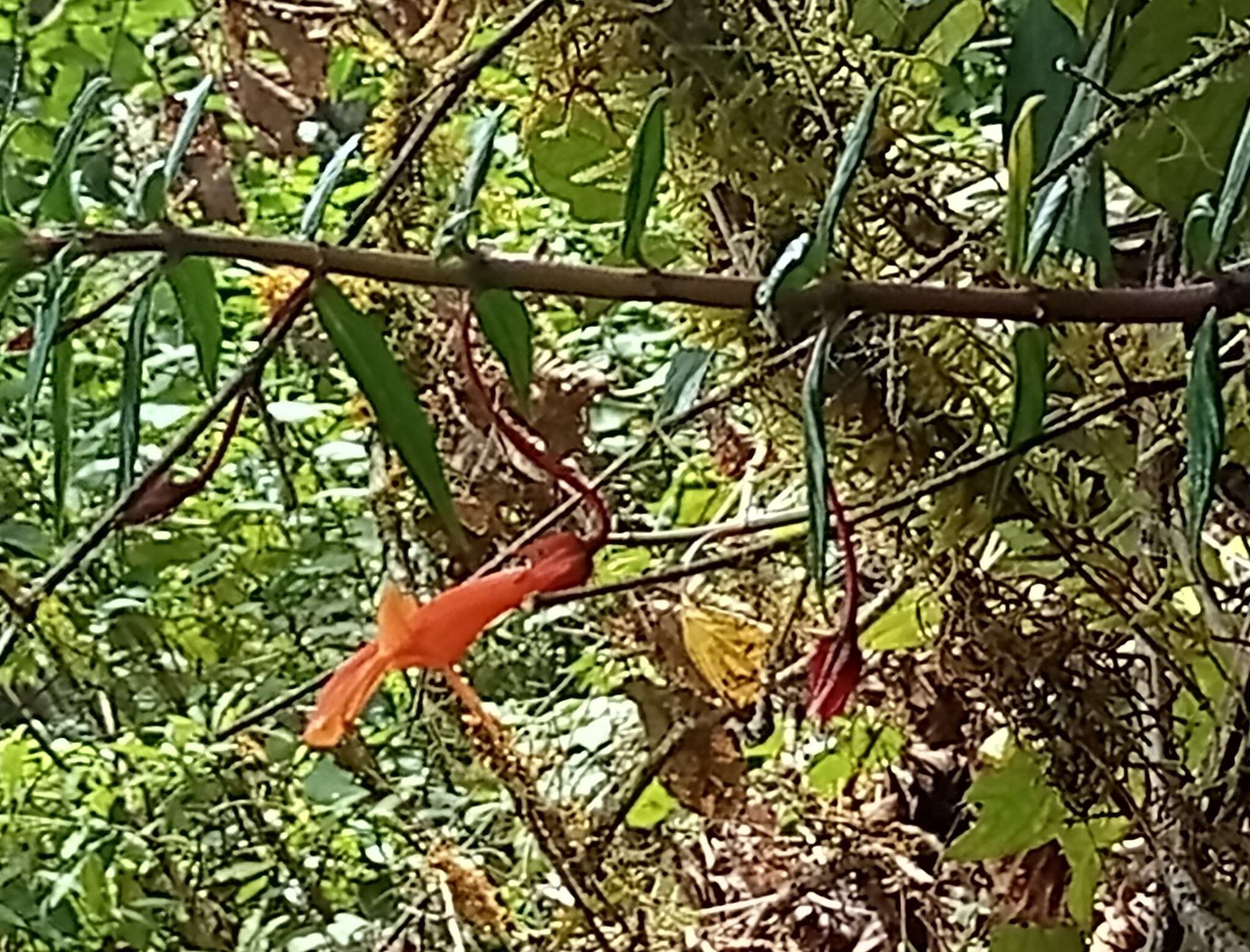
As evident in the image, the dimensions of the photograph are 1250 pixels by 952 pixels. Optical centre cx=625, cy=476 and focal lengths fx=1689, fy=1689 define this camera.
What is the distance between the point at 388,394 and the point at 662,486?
530mm

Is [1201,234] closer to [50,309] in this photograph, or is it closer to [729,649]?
[50,309]

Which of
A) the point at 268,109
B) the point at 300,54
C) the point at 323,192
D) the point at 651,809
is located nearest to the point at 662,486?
the point at 651,809

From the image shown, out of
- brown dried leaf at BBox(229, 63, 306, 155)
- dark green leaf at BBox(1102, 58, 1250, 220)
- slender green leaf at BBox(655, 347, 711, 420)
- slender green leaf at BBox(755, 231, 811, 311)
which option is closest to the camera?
slender green leaf at BBox(755, 231, 811, 311)

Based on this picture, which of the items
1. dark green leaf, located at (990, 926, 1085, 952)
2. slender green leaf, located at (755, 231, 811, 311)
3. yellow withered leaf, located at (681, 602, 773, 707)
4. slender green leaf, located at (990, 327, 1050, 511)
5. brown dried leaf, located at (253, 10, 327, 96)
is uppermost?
brown dried leaf, located at (253, 10, 327, 96)

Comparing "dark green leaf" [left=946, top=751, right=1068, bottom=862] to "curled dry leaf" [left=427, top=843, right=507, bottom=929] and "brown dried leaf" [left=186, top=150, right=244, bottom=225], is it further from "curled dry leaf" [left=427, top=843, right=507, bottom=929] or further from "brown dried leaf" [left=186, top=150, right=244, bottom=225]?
"brown dried leaf" [left=186, top=150, right=244, bottom=225]

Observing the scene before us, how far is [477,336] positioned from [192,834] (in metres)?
0.32

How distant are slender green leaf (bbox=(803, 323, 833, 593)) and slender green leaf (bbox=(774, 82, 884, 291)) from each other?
1 centimetres

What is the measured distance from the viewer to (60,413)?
1.09ft

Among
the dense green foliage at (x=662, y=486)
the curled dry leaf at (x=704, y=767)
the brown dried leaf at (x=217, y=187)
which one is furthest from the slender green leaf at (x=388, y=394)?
the brown dried leaf at (x=217, y=187)

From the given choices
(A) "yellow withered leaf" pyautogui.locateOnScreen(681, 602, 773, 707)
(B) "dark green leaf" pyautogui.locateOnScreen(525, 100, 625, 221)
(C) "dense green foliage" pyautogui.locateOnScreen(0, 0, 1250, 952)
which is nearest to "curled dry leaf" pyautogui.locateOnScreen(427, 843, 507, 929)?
(C) "dense green foliage" pyautogui.locateOnScreen(0, 0, 1250, 952)

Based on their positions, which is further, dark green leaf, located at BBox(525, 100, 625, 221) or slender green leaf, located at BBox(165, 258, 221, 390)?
dark green leaf, located at BBox(525, 100, 625, 221)

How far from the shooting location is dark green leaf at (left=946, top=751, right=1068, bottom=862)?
50 cm

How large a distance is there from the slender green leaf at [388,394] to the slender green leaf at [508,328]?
2 cm

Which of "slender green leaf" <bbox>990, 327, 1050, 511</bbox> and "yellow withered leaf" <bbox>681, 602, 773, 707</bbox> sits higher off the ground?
"slender green leaf" <bbox>990, 327, 1050, 511</bbox>
